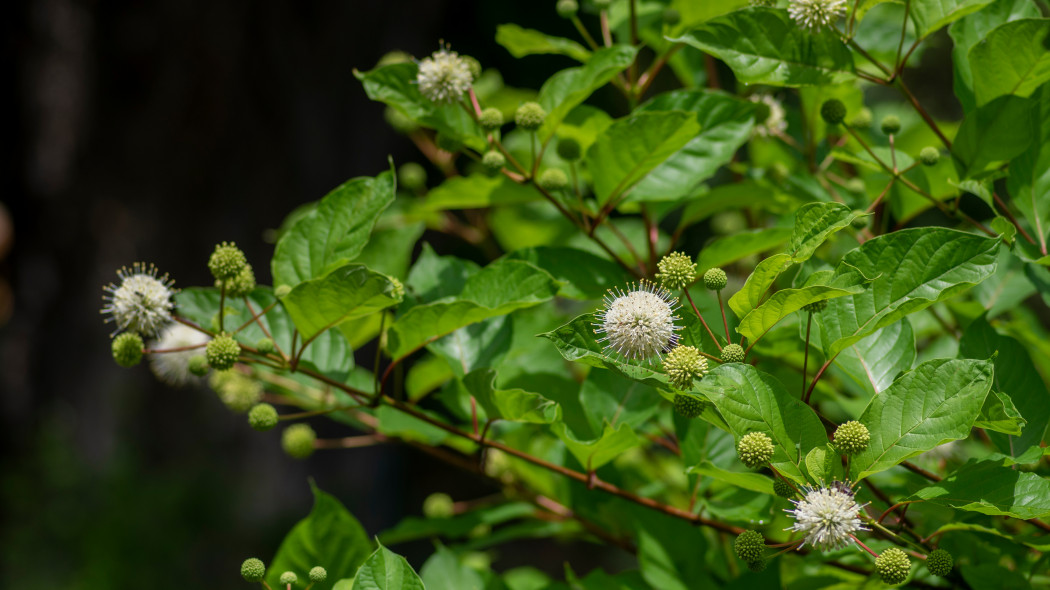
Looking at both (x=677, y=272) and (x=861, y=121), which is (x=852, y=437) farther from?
Answer: (x=861, y=121)

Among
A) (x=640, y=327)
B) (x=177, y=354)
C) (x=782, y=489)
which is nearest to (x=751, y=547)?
(x=782, y=489)

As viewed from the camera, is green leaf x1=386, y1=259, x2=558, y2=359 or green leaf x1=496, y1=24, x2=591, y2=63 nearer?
green leaf x1=386, y1=259, x2=558, y2=359

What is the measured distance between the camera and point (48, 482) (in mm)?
5055

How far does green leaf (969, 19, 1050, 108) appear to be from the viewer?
103 centimetres

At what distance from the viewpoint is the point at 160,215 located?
16.6ft

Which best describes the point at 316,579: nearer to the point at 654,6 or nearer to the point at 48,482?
the point at 654,6

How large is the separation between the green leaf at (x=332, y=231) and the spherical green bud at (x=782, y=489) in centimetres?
64

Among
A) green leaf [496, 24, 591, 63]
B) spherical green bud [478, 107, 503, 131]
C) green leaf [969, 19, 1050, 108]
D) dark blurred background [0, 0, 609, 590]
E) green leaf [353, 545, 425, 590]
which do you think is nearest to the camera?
green leaf [353, 545, 425, 590]

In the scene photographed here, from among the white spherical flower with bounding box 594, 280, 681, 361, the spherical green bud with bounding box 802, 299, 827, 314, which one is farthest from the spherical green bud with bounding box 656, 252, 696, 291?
the spherical green bud with bounding box 802, 299, 827, 314

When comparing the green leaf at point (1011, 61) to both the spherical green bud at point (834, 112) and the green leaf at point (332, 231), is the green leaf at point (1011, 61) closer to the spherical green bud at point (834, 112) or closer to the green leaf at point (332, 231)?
the spherical green bud at point (834, 112)

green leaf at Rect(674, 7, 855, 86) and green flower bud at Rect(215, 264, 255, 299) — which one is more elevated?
green leaf at Rect(674, 7, 855, 86)

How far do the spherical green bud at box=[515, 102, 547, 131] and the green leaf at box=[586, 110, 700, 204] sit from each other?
10cm

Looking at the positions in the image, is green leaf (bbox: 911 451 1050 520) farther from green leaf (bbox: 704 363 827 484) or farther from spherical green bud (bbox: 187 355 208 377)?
spherical green bud (bbox: 187 355 208 377)

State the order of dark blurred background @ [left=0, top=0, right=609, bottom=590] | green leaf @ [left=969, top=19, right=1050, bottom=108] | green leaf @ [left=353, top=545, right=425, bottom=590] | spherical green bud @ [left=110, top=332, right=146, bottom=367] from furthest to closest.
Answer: dark blurred background @ [left=0, top=0, right=609, bottom=590] → spherical green bud @ [left=110, top=332, right=146, bottom=367] → green leaf @ [left=969, top=19, right=1050, bottom=108] → green leaf @ [left=353, top=545, right=425, bottom=590]
